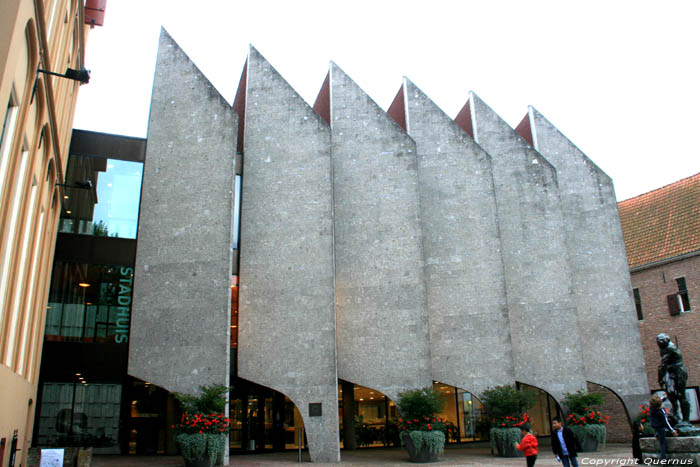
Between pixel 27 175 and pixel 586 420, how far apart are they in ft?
62.0

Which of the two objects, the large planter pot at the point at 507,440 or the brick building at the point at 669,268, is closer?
the large planter pot at the point at 507,440

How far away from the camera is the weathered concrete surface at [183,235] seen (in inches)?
674

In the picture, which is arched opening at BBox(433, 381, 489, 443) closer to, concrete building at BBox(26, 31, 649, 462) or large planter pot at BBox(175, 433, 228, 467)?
concrete building at BBox(26, 31, 649, 462)

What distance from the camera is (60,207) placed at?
1778 cm

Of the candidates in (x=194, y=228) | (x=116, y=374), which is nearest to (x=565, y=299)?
(x=194, y=228)

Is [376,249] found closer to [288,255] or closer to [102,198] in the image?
[288,255]

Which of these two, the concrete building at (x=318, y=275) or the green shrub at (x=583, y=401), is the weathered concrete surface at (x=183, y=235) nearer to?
the concrete building at (x=318, y=275)

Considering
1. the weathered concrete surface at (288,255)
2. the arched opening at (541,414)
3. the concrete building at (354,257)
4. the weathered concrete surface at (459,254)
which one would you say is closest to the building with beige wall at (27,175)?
the concrete building at (354,257)

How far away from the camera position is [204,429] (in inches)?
601

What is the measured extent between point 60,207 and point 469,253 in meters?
14.5

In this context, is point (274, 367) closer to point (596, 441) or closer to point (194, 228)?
point (194, 228)

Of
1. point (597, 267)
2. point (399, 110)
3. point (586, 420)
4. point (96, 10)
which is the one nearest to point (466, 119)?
point (399, 110)

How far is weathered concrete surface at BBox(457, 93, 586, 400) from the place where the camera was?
2133 cm

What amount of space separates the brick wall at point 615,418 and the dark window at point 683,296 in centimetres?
530
